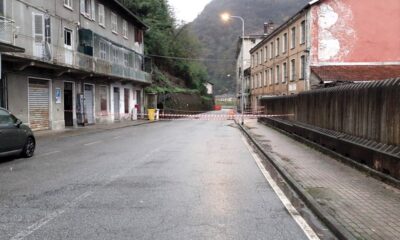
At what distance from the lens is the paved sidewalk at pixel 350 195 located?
17.7 feet

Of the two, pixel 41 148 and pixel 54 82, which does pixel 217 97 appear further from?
pixel 41 148

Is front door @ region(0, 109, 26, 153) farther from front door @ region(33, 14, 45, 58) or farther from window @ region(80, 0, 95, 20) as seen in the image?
window @ region(80, 0, 95, 20)

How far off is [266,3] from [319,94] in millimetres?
78192

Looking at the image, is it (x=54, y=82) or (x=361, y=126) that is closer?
(x=361, y=126)

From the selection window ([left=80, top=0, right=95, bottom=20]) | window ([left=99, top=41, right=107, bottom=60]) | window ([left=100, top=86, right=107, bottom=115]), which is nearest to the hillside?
window ([left=100, top=86, right=107, bottom=115])

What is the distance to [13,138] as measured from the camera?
12125mm

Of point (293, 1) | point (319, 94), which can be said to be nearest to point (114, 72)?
point (319, 94)

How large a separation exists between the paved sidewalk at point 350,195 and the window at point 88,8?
72.8 ft

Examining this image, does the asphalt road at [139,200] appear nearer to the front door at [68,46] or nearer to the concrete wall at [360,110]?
the concrete wall at [360,110]

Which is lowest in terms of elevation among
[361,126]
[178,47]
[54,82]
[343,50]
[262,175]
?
[262,175]

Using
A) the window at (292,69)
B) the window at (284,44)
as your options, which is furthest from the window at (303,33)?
the window at (284,44)

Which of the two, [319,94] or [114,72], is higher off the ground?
[114,72]

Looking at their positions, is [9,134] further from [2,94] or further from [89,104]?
[89,104]

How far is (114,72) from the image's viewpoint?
34250 millimetres
